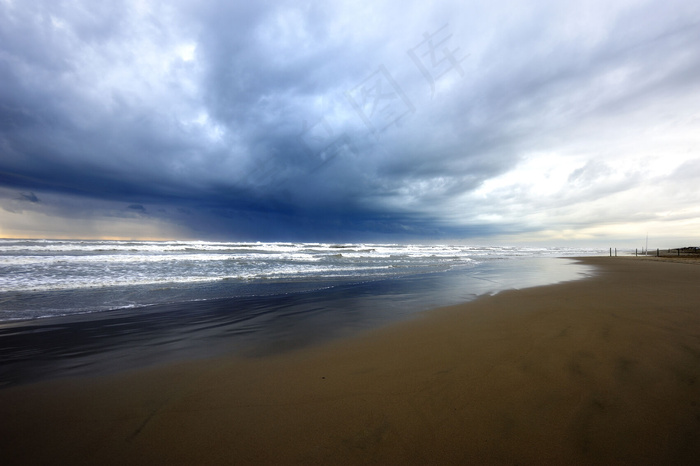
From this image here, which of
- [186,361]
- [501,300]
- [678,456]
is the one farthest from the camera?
[501,300]

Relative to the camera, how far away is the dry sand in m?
2.11

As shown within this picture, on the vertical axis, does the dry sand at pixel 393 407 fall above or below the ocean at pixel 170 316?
above

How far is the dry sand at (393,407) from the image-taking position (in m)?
2.11

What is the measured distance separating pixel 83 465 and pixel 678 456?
4122 mm

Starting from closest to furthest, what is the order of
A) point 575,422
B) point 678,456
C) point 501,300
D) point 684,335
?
point 678,456 → point 575,422 → point 684,335 → point 501,300

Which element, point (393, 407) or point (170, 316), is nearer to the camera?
point (393, 407)

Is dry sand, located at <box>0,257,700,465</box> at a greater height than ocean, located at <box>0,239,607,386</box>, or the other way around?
dry sand, located at <box>0,257,700,465</box>

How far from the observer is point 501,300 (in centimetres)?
769

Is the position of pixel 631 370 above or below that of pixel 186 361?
above

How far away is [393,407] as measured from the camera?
8.70ft

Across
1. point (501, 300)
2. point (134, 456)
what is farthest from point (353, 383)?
point (501, 300)

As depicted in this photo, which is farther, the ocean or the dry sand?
the ocean

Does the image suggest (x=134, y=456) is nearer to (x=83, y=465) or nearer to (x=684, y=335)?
(x=83, y=465)

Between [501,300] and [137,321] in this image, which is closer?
[137,321]
